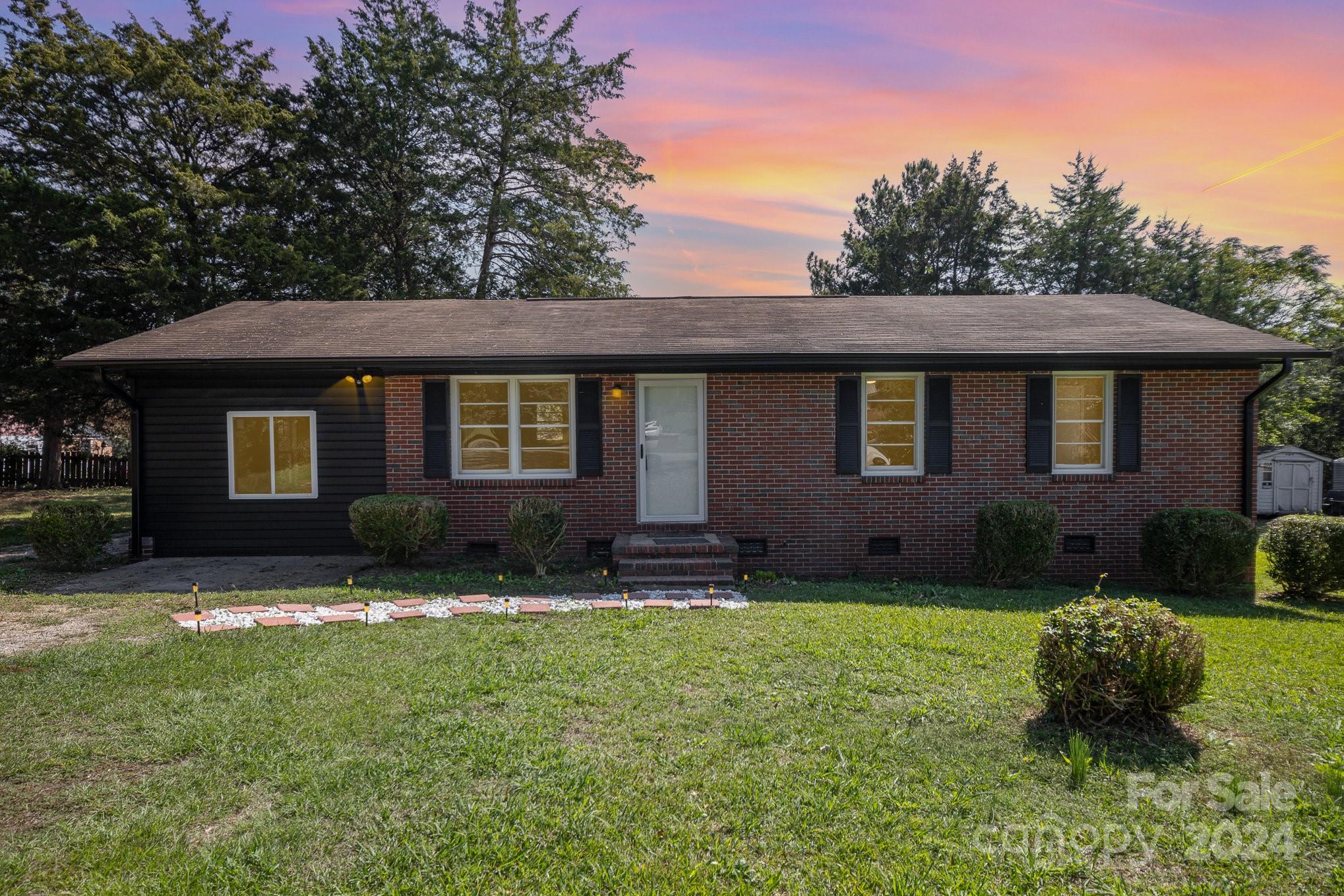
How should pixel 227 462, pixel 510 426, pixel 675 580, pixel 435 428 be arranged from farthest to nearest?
pixel 227 462 → pixel 510 426 → pixel 435 428 → pixel 675 580

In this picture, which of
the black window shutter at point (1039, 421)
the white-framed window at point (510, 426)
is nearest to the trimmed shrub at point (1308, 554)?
the black window shutter at point (1039, 421)

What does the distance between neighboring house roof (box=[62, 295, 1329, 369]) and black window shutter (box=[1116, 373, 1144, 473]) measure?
1.75 ft

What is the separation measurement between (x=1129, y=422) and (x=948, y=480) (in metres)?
2.53

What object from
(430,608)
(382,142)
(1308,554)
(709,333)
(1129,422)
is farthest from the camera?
(382,142)

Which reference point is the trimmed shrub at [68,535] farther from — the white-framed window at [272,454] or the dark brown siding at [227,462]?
the white-framed window at [272,454]

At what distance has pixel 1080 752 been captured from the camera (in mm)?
3221

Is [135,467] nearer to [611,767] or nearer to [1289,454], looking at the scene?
[611,767]

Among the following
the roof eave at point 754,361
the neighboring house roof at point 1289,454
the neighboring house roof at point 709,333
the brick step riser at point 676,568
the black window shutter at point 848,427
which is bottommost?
the brick step riser at point 676,568

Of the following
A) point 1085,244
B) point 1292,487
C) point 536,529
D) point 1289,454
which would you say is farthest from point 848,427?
point 1085,244

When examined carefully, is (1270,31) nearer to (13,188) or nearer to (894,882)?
(894,882)

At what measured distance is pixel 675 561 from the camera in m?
7.83

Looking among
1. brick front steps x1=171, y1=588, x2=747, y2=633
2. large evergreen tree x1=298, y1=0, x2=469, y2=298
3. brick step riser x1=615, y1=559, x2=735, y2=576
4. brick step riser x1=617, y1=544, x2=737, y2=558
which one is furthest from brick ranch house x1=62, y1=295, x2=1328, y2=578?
large evergreen tree x1=298, y1=0, x2=469, y2=298

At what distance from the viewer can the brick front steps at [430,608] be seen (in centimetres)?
601

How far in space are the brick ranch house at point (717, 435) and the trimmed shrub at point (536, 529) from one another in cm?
72
